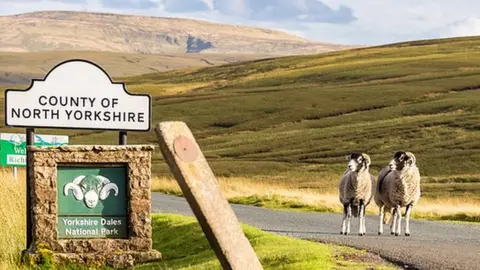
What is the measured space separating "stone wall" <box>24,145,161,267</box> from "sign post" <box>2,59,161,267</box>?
0.05 feet

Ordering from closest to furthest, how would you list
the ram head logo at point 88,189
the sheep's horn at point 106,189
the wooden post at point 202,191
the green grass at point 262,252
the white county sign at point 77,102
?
the wooden post at point 202,191 < the green grass at point 262,252 < the white county sign at point 77,102 < the ram head logo at point 88,189 < the sheep's horn at point 106,189

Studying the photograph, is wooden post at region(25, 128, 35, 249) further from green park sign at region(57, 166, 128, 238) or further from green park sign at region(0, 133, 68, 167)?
green park sign at region(0, 133, 68, 167)

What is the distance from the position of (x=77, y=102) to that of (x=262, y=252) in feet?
15.0

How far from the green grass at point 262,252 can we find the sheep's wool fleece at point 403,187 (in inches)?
150

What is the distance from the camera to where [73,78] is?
17828mm

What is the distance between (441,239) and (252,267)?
13.6 metres

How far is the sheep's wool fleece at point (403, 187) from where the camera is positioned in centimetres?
2111

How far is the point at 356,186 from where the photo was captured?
69.4 feet

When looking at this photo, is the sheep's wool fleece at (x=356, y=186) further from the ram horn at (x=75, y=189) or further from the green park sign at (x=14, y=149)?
the green park sign at (x=14, y=149)

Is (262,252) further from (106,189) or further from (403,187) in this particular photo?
(403,187)

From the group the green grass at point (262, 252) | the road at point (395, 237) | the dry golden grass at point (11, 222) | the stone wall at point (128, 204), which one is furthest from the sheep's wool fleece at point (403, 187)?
the dry golden grass at point (11, 222)

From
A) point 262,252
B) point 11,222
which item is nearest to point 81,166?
point 11,222

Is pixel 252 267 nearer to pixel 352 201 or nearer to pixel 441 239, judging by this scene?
pixel 441 239

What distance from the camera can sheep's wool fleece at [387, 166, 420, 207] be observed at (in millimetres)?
21109
